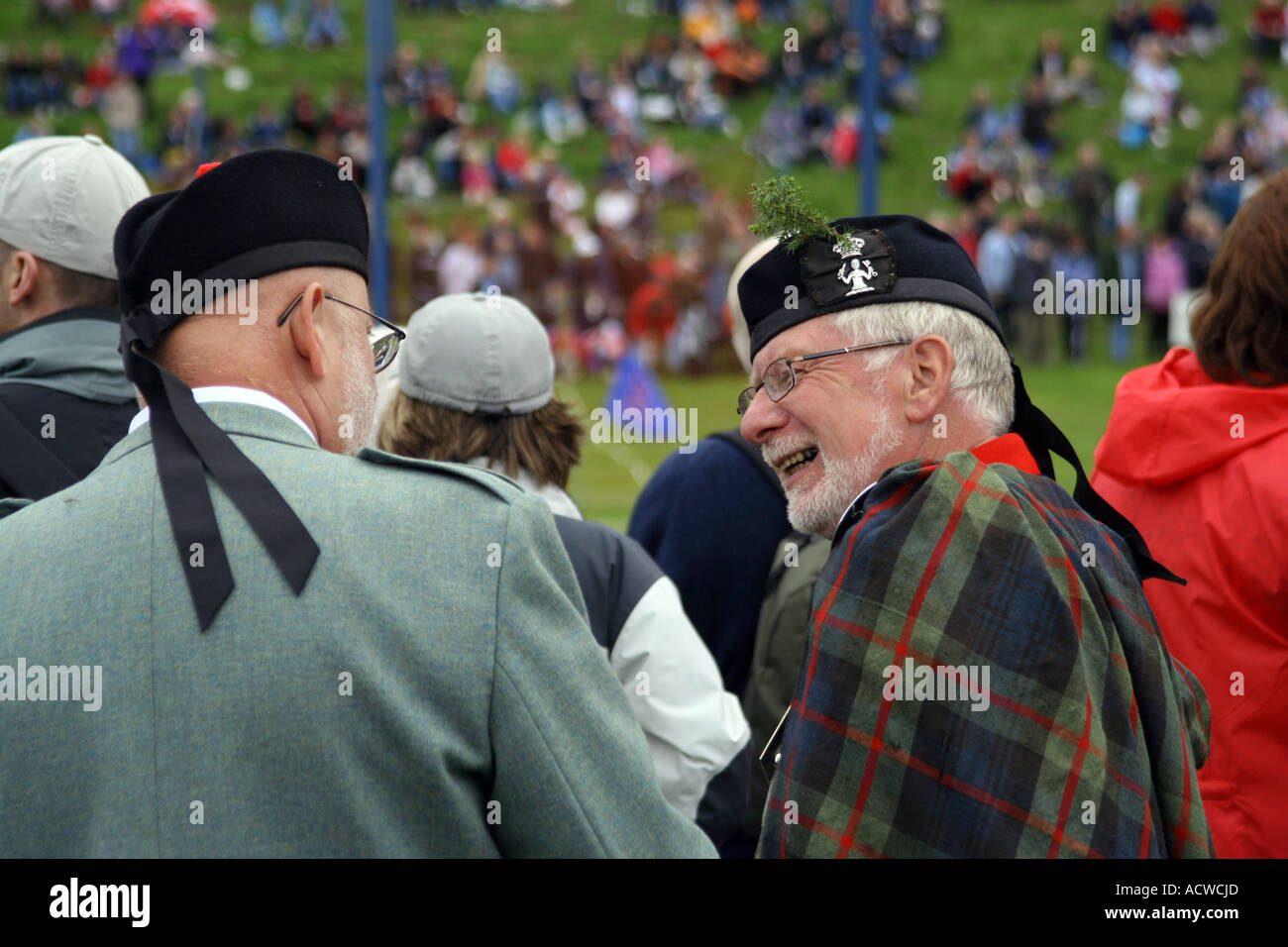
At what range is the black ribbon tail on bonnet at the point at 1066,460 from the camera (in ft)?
7.32

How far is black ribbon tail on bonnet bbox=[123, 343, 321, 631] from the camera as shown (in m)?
1.67

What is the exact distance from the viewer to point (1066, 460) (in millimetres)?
2277

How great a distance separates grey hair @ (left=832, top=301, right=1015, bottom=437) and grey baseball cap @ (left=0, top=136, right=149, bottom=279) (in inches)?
60.7

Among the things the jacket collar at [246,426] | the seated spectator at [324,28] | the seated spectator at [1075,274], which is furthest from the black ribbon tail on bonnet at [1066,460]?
the seated spectator at [324,28]

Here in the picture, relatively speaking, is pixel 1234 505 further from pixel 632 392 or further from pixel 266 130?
pixel 266 130

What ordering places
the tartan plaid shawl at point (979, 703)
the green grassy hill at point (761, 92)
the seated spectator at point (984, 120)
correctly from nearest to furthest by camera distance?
1. the tartan plaid shawl at point (979, 703)
2. the seated spectator at point (984, 120)
3. the green grassy hill at point (761, 92)

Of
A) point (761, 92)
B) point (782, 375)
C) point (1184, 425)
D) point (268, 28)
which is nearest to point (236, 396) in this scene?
point (782, 375)

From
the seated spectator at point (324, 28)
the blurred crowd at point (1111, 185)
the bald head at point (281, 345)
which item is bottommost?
the bald head at point (281, 345)

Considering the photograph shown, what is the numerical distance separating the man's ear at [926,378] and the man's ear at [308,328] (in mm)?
954

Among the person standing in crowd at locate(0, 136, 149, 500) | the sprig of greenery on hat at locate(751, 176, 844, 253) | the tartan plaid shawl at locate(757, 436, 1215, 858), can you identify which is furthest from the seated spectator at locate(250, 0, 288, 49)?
the tartan plaid shawl at locate(757, 436, 1215, 858)

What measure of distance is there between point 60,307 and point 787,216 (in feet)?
5.18

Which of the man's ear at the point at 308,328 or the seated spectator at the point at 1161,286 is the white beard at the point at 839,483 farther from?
the seated spectator at the point at 1161,286

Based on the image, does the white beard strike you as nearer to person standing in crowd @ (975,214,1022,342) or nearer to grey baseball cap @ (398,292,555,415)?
grey baseball cap @ (398,292,555,415)
